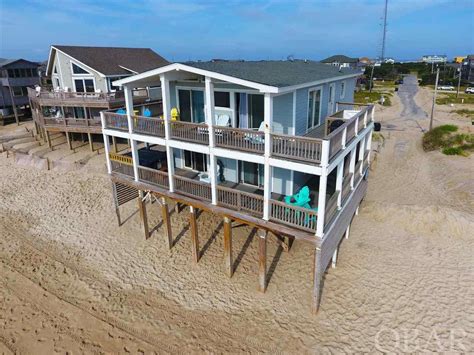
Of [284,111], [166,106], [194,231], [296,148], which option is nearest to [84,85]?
[166,106]

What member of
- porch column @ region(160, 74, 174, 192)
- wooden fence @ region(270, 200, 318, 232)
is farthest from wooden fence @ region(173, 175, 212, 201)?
wooden fence @ region(270, 200, 318, 232)

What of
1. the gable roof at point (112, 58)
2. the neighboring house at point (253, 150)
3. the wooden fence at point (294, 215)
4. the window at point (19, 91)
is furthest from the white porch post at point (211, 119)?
the window at point (19, 91)

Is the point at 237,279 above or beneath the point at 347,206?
beneath

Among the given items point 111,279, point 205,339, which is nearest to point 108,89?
point 111,279

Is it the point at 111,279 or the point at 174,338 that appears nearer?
the point at 174,338

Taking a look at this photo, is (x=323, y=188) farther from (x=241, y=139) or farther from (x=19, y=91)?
(x=19, y=91)

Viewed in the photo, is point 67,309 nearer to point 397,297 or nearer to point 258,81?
point 258,81
